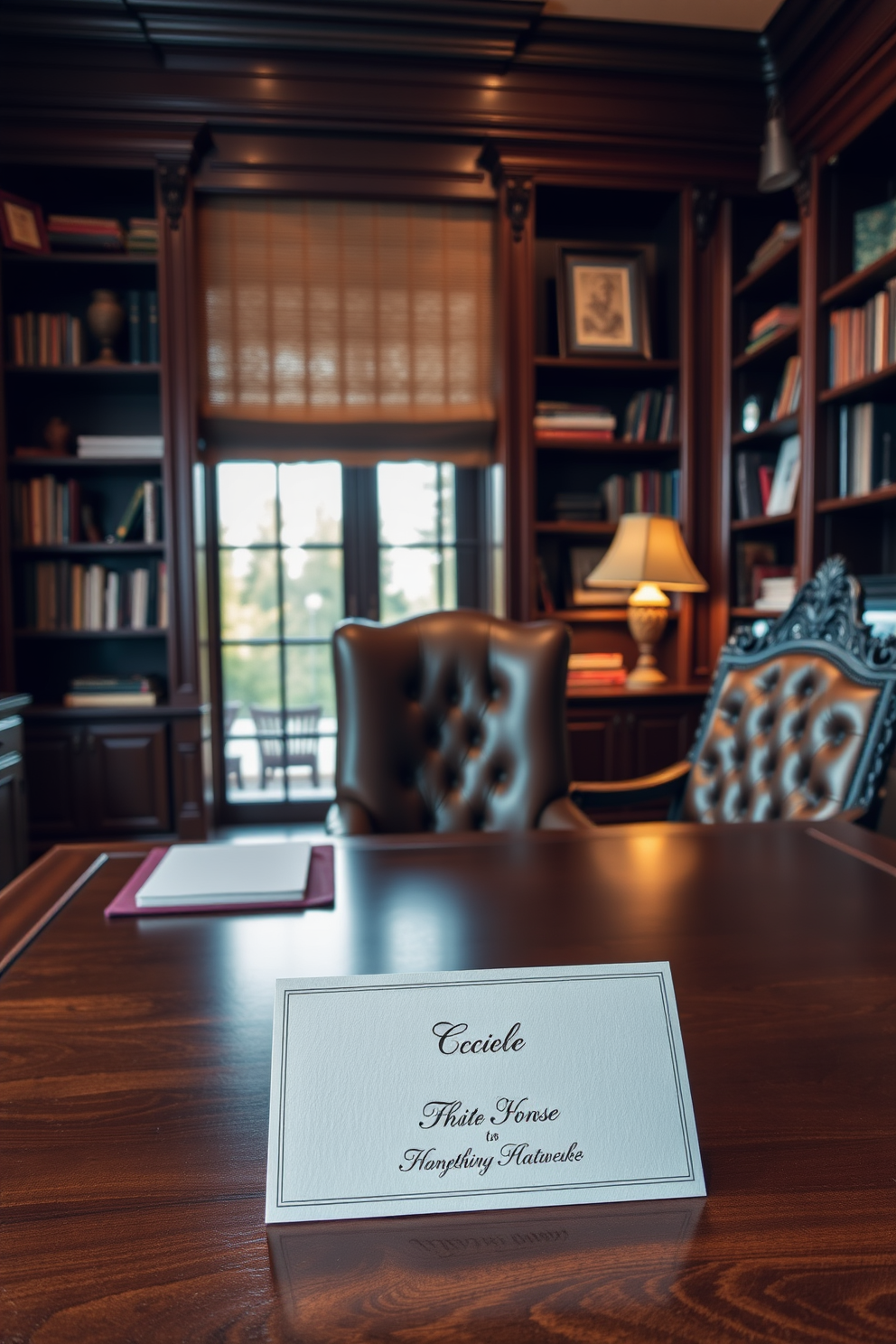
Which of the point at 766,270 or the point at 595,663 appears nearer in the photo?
the point at 766,270

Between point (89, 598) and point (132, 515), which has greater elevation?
point (132, 515)

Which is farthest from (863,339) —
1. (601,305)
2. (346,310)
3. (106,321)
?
(106,321)

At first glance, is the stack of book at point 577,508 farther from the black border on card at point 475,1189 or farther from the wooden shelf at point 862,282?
the black border on card at point 475,1189

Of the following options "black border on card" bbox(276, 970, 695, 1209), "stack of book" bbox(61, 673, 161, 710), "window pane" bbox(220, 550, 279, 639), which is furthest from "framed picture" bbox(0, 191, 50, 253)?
"black border on card" bbox(276, 970, 695, 1209)

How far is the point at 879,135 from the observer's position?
113 inches

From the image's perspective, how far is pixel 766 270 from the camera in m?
3.30

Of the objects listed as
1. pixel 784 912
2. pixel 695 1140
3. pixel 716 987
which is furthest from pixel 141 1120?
pixel 784 912

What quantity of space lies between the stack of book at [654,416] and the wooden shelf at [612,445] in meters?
0.04

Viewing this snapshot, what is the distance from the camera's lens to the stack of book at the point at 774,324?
3.22 metres

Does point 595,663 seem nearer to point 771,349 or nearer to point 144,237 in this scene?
point 771,349

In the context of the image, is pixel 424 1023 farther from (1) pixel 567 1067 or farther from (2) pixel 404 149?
(2) pixel 404 149

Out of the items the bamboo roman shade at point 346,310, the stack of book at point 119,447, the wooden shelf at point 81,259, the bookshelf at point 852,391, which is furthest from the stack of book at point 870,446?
the wooden shelf at point 81,259

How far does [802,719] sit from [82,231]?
3209 mm

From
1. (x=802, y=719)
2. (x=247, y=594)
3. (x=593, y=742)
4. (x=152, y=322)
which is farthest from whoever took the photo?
(x=247, y=594)
